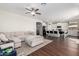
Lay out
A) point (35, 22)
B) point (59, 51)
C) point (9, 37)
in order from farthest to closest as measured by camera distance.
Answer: point (9, 37) < point (59, 51) < point (35, 22)

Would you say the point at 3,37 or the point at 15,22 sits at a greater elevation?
the point at 15,22

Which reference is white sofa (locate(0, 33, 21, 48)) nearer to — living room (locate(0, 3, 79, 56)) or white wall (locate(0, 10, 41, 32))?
living room (locate(0, 3, 79, 56))

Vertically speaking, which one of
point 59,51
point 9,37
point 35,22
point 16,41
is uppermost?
point 35,22

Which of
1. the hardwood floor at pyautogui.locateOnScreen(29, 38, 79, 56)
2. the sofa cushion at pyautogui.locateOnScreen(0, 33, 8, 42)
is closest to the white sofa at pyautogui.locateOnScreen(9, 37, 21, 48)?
the sofa cushion at pyautogui.locateOnScreen(0, 33, 8, 42)

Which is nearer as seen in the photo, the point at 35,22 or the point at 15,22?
the point at 35,22

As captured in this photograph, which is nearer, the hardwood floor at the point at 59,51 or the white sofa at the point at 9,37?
the hardwood floor at the point at 59,51

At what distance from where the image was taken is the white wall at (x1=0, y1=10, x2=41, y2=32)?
Result: 8.46 feet

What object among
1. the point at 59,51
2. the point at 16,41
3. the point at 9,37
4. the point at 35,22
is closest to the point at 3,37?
the point at 9,37

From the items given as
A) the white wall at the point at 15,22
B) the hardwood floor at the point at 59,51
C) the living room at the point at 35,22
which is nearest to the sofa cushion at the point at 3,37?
the living room at the point at 35,22

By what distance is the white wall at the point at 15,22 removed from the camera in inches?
102

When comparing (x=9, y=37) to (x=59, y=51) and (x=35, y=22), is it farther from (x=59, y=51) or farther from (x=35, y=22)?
(x=59, y=51)

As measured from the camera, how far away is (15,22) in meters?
2.80

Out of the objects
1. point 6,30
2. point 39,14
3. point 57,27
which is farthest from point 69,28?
point 6,30

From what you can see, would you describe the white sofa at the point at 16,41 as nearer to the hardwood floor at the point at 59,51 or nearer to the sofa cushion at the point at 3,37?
the sofa cushion at the point at 3,37
